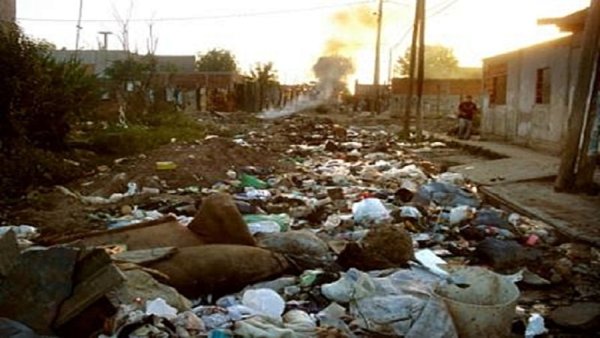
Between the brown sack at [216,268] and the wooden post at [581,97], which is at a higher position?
the wooden post at [581,97]

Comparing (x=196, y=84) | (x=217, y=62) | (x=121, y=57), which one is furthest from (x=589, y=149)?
(x=217, y=62)

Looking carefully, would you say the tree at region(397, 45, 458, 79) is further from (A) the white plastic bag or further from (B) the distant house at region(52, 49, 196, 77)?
(A) the white plastic bag

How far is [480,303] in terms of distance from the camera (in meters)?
3.64

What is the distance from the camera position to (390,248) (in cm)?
476

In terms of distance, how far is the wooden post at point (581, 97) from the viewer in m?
7.85

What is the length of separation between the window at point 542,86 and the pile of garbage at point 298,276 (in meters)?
7.95

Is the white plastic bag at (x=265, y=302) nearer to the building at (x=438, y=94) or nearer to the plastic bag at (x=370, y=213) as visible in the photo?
the plastic bag at (x=370, y=213)

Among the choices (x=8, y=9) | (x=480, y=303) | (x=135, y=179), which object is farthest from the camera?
(x=8, y=9)

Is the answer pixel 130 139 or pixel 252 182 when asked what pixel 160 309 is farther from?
pixel 130 139

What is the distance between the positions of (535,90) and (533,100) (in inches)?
9.3

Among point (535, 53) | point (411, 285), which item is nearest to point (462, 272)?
point (411, 285)

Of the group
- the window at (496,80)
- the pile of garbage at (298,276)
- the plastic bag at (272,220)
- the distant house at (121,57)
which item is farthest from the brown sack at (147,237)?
the distant house at (121,57)

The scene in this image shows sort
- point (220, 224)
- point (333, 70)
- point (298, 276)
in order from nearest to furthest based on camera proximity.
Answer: point (298, 276) < point (220, 224) < point (333, 70)

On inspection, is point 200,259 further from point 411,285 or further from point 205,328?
point 411,285
